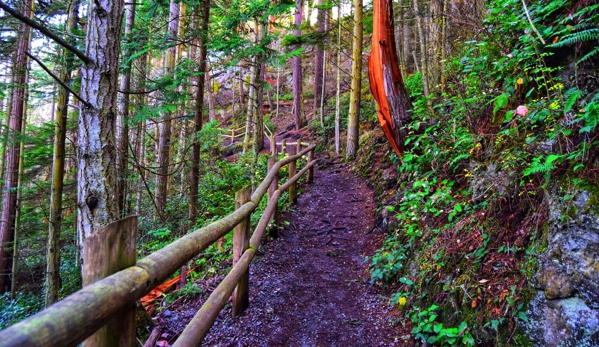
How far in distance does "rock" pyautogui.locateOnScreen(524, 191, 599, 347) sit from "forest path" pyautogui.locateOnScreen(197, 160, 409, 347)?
51.5 inches

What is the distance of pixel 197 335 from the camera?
1942 mm

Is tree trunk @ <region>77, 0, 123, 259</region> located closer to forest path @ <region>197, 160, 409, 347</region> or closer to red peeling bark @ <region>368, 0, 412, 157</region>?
forest path @ <region>197, 160, 409, 347</region>

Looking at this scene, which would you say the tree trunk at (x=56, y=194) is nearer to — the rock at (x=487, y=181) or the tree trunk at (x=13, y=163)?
the tree trunk at (x=13, y=163)

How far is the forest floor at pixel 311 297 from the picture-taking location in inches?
125

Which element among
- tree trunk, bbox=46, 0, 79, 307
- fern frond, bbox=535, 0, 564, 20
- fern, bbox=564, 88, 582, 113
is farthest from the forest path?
tree trunk, bbox=46, 0, 79, 307

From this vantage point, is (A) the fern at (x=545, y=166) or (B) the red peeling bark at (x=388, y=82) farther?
(B) the red peeling bark at (x=388, y=82)

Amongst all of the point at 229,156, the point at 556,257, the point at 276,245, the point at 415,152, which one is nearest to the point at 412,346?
the point at 556,257

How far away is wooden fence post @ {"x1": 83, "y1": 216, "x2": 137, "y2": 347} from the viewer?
1.33 metres

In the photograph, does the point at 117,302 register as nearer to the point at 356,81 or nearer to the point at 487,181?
the point at 487,181

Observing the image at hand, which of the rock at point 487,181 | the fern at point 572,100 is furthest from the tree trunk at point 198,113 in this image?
the fern at point 572,100

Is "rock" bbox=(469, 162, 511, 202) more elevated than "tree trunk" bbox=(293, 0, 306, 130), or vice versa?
"tree trunk" bbox=(293, 0, 306, 130)

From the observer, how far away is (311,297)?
4.00 metres

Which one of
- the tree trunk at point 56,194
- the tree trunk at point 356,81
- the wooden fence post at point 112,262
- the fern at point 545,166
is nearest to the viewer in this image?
the wooden fence post at point 112,262

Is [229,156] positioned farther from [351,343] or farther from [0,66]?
[351,343]
